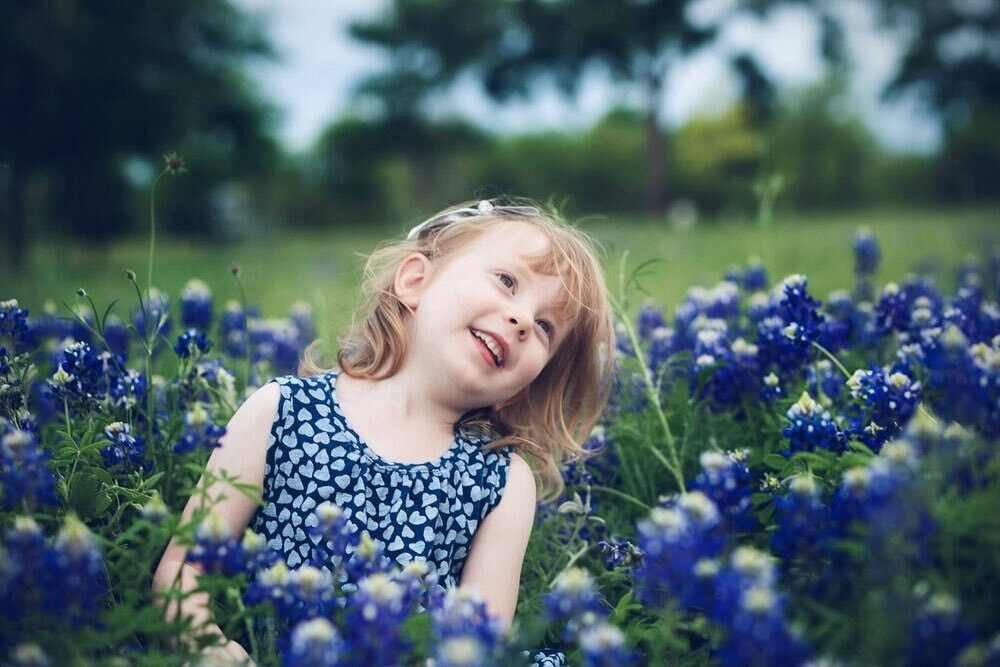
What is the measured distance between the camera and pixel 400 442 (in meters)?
2.54

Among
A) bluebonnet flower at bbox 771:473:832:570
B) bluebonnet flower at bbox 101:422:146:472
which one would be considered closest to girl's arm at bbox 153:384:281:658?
bluebonnet flower at bbox 101:422:146:472

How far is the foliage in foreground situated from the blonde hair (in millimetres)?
186

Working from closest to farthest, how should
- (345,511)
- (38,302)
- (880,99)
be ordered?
(345,511) < (38,302) < (880,99)

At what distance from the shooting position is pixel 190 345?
2.86 m

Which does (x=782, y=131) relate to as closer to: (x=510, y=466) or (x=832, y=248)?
(x=832, y=248)

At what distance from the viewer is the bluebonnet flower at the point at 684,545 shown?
1.68 metres

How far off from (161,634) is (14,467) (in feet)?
1.59

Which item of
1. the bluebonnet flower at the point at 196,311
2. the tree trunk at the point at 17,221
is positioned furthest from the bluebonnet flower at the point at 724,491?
the tree trunk at the point at 17,221

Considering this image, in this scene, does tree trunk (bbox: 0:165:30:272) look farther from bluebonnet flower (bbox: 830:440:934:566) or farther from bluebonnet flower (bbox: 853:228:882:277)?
bluebonnet flower (bbox: 830:440:934:566)

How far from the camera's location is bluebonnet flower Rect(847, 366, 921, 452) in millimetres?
2422

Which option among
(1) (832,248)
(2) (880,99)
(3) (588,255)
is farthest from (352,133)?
(3) (588,255)

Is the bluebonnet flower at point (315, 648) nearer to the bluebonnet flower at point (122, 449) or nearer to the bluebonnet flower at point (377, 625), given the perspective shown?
the bluebonnet flower at point (377, 625)

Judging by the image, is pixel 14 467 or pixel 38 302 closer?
pixel 14 467

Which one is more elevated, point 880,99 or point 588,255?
point 880,99
